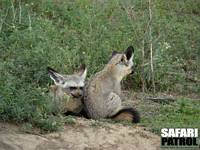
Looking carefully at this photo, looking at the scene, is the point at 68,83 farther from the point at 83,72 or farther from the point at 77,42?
the point at 77,42

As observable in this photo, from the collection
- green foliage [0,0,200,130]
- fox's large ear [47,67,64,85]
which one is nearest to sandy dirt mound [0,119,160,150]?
green foliage [0,0,200,130]

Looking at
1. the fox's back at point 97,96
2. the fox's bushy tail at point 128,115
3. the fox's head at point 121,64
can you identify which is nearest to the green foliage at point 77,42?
the fox's back at point 97,96

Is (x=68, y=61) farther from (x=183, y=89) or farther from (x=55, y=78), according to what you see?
(x=183, y=89)

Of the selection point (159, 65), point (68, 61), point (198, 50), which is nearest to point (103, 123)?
point (68, 61)

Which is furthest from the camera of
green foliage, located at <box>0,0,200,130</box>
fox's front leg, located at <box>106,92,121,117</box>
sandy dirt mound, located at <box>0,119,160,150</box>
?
fox's front leg, located at <box>106,92,121,117</box>

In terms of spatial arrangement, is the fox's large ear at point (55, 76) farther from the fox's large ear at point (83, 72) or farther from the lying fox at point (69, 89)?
the fox's large ear at point (83, 72)

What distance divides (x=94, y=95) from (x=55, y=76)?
0.70 metres

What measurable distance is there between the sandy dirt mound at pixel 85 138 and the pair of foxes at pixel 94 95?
1.60 feet

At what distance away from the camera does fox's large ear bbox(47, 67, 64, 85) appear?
10.2 m

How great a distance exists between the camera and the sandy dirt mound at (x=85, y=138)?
8266 mm

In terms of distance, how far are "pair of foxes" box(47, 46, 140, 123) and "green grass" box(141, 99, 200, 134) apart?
385mm

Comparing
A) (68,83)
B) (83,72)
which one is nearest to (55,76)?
(68,83)

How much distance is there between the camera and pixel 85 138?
28.7 feet

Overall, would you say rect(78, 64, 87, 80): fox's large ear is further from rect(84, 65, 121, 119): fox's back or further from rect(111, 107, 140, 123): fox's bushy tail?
rect(111, 107, 140, 123): fox's bushy tail
